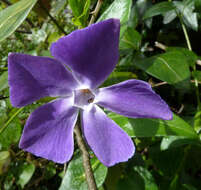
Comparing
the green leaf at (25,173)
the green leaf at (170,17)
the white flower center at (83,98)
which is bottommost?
the green leaf at (25,173)

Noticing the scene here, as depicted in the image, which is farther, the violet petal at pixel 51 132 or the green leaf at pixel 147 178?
the green leaf at pixel 147 178

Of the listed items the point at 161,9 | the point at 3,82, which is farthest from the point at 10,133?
the point at 161,9

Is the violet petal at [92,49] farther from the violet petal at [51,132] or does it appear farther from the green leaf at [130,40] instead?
the green leaf at [130,40]

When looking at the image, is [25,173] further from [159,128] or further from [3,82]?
[159,128]

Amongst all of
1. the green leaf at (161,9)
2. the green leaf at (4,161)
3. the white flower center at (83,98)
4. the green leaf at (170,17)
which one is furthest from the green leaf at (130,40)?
the green leaf at (4,161)

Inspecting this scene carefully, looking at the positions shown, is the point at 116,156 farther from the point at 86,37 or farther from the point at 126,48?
the point at 126,48

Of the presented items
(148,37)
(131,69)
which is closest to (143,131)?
(131,69)

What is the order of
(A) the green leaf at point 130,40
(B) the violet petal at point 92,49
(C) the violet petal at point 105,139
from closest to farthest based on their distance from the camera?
(B) the violet petal at point 92,49 < (C) the violet petal at point 105,139 < (A) the green leaf at point 130,40
